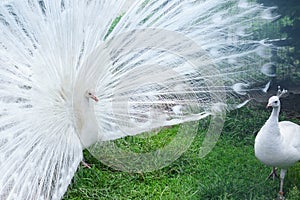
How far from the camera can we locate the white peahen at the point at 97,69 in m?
2.35

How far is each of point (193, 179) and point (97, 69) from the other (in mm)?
1134

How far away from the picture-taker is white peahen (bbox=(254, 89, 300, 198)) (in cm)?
273

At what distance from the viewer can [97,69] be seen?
2469 millimetres

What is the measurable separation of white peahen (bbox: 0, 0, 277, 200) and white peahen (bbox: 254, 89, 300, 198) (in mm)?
373

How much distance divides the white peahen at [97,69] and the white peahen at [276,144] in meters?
0.37

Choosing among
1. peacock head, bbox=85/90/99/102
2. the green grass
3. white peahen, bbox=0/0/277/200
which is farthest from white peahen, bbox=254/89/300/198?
peacock head, bbox=85/90/99/102

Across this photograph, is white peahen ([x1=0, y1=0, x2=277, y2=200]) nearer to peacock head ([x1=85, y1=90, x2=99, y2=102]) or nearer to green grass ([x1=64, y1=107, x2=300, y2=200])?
peacock head ([x1=85, y1=90, x2=99, y2=102])

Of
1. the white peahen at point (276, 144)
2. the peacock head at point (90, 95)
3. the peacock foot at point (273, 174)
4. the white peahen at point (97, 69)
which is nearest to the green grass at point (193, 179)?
the peacock foot at point (273, 174)

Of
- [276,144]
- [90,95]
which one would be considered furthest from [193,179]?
→ [90,95]

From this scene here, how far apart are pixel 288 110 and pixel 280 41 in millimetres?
640

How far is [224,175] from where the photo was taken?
3150 millimetres

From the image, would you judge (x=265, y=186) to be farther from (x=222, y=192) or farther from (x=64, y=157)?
(x=64, y=157)

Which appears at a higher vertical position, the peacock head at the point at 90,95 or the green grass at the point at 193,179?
the peacock head at the point at 90,95

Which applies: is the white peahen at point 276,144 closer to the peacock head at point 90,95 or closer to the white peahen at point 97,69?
the white peahen at point 97,69
